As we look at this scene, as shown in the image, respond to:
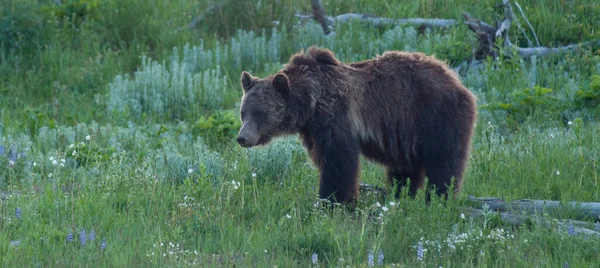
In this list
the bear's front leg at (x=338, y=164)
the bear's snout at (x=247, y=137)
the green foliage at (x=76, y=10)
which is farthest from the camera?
the green foliage at (x=76, y=10)

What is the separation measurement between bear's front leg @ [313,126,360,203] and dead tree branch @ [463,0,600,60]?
585 centimetres

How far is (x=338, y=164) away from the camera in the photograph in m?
6.91

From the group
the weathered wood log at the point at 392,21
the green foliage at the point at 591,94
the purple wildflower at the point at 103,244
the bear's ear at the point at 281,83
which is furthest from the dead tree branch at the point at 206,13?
the purple wildflower at the point at 103,244

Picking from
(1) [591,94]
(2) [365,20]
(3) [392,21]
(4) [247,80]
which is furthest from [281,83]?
(2) [365,20]

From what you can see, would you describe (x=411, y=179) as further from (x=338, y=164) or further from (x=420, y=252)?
(x=420, y=252)

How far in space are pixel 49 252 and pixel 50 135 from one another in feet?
14.8

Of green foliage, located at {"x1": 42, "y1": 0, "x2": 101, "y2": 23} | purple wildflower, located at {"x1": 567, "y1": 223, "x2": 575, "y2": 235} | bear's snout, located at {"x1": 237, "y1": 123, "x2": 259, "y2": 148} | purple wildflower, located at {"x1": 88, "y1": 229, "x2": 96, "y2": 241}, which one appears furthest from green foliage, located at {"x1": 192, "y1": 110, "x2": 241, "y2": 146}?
green foliage, located at {"x1": 42, "y1": 0, "x2": 101, "y2": 23}

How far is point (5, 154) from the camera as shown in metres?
8.16

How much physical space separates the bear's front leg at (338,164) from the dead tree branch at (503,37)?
5.85 metres

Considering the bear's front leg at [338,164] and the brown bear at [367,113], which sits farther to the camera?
the brown bear at [367,113]

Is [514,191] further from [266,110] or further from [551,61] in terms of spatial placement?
[551,61]

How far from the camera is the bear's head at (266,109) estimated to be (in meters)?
7.16

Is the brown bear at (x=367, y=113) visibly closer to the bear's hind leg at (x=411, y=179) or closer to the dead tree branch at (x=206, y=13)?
the bear's hind leg at (x=411, y=179)

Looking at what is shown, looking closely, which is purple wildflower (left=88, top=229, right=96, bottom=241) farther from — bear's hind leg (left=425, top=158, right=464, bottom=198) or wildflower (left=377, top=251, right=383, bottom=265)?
bear's hind leg (left=425, top=158, right=464, bottom=198)
